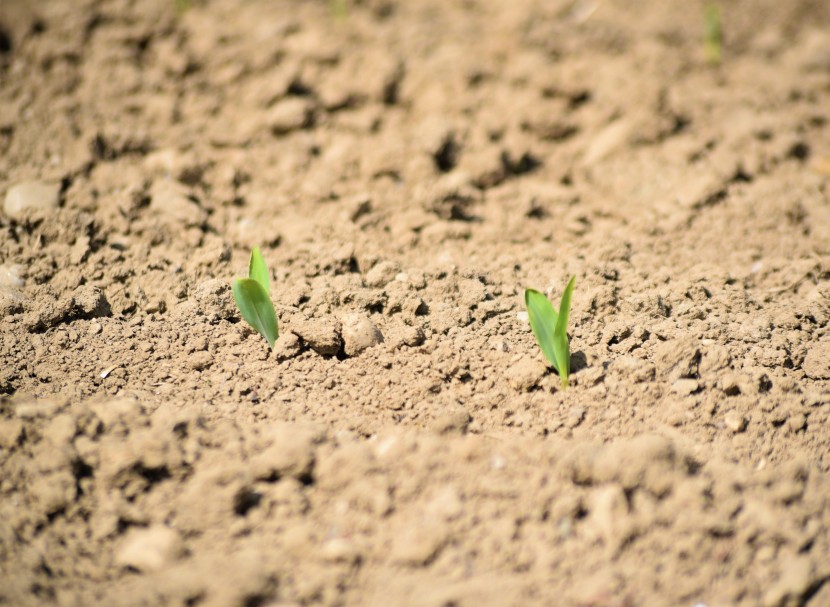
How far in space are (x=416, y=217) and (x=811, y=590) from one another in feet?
4.67

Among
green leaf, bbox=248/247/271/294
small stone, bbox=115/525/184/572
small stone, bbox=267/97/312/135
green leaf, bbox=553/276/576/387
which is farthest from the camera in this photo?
small stone, bbox=267/97/312/135

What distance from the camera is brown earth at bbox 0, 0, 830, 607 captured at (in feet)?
4.05

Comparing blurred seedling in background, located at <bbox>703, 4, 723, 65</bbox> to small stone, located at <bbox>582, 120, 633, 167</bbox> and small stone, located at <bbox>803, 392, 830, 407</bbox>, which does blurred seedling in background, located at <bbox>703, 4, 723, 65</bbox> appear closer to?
small stone, located at <bbox>582, 120, 633, 167</bbox>

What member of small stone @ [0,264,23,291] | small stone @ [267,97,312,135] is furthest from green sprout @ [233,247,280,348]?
small stone @ [267,97,312,135]

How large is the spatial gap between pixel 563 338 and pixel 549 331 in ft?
0.17

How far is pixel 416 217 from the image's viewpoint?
2.14 meters

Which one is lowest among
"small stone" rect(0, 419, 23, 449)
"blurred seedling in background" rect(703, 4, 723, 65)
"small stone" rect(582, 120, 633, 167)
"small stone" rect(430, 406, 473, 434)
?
"small stone" rect(430, 406, 473, 434)

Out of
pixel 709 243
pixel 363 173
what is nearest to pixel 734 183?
pixel 709 243

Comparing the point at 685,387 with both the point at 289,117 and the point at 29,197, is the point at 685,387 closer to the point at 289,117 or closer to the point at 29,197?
the point at 289,117

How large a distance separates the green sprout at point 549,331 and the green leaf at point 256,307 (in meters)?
0.63

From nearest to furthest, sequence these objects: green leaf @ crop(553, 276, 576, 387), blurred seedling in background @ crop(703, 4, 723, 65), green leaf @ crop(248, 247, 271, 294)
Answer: green leaf @ crop(553, 276, 576, 387), green leaf @ crop(248, 247, 271, 294), blurred seedling in background @ crop(703, 4, 723, 65)

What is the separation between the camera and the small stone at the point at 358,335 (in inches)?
65.2

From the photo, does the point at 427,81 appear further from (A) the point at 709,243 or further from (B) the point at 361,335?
(B) the point at 361,335

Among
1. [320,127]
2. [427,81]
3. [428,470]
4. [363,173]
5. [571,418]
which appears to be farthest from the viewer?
[427,81]
